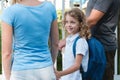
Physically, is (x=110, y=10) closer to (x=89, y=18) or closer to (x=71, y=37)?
(x=89, y=18)

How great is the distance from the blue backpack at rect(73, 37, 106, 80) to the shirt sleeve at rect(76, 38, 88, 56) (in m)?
0.03

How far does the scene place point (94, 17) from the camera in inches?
132

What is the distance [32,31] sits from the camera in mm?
2693

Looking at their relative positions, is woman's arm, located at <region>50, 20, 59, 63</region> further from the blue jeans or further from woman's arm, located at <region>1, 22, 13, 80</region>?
woman's arm, located at <region>1, 22, 13, 80</region>

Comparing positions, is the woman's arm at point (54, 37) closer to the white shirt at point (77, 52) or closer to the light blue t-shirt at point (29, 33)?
the light blue t-shirt at point (29, 33)

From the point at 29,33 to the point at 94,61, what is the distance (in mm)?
724

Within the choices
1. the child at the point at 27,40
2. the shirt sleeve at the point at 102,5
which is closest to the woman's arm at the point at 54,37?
the child at the point at 27,40

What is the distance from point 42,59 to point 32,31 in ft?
0.68

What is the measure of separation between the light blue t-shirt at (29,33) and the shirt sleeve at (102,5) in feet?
2.37

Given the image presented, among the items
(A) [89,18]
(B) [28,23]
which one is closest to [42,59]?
(B) [28,23]

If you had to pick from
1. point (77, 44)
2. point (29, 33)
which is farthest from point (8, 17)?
point (77, 44)

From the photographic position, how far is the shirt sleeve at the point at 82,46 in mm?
3156

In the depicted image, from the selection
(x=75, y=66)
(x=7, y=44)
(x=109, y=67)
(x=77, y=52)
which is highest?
(x=7, y=44)

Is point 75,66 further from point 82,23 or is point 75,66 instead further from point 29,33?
point 29,33
